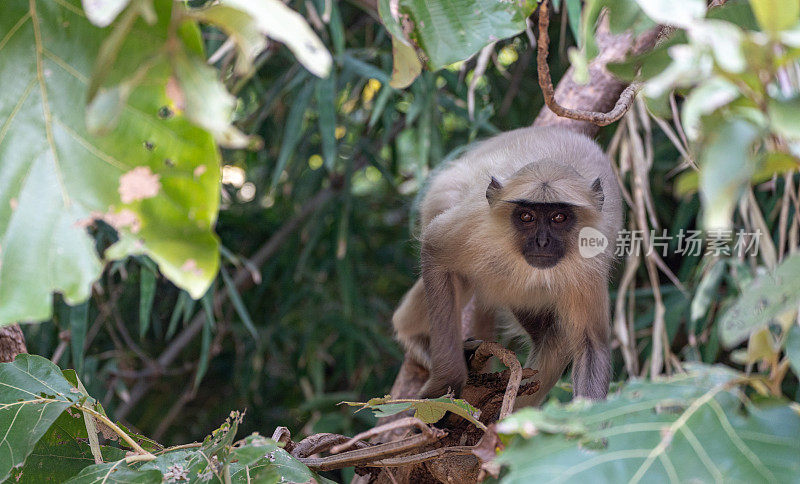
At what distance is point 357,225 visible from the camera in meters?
5.69

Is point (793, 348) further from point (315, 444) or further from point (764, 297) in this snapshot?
point (315, 444)

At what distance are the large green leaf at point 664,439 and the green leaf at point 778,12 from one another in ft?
1.96

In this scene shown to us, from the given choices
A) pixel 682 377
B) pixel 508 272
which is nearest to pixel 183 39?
pixel 682 377

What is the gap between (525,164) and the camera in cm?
325

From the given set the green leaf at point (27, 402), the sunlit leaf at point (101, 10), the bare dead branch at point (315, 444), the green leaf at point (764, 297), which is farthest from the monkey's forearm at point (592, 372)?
the sunlit leaf at point (101, 10)

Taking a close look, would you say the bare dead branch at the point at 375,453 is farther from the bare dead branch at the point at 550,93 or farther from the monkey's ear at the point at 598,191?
the monkey's ear at the point at 598,191

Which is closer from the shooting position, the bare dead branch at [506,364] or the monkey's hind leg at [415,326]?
the bare dead branch at [506,364]

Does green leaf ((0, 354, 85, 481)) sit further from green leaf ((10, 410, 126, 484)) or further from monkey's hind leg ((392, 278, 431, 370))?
monkey's hind leg ((392, 278, 431, 370))

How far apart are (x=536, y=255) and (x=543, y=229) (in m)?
0.11

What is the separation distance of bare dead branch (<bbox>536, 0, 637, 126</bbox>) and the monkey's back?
812mm

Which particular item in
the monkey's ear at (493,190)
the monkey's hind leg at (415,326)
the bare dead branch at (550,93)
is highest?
the bare dead branch at (550,93)

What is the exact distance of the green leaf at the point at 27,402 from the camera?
182 centimetres

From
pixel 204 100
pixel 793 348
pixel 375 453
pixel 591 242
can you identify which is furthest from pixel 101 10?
pixel 591 242

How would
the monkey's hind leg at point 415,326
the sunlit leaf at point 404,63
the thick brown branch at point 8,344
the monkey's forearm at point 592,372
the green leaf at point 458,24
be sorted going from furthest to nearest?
the monkey's hind leg at point 415,326 → the monkey's forearm at point 592,372 → the thick brown branch at point 8,344 → the green leaf at point 458,24 → the sunlit leaf at point 404,63
